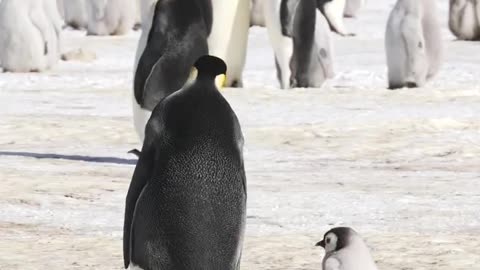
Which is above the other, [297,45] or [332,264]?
[332,264]

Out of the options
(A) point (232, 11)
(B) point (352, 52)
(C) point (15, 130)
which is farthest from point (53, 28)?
(C) point (15, 130)

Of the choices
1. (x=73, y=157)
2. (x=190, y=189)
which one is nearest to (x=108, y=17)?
(x=73, y=157)

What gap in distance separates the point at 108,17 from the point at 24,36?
4.77m

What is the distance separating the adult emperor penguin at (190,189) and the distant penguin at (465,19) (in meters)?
14.6

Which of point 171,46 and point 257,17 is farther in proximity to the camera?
point 257,17

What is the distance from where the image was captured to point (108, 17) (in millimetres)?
19969

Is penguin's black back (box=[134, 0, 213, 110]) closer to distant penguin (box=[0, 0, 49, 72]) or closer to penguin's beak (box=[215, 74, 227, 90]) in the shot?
penguin's beak (box=[215, 74, 227, 90])

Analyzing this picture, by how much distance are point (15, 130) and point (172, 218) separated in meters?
5.68

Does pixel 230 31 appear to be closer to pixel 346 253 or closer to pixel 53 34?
pixel 53 34

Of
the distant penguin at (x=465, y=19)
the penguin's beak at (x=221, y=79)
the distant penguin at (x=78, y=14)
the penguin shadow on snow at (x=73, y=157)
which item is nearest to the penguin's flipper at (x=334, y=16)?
the distant penguin at (x=465, y=19)

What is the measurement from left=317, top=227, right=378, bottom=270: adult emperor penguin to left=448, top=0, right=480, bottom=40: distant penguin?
1418 cm

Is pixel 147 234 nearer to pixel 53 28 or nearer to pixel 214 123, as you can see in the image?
pixel 214 123

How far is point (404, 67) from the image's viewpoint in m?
13.2

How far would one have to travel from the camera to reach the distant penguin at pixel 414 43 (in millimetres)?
13125
